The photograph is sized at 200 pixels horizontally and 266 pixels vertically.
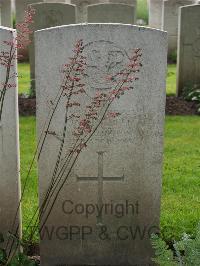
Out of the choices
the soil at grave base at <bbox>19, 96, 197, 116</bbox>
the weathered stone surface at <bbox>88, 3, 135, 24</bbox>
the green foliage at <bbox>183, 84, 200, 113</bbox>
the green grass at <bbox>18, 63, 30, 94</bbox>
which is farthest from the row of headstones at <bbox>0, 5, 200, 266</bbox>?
the weathered stone surface at <bbox>88, 3, 135, 24</bbox>

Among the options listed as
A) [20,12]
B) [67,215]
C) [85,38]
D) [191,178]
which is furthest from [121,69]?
[20,12]

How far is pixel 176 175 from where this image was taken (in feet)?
17.1

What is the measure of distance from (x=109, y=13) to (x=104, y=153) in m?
6.13

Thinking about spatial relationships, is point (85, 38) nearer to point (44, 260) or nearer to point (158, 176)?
point (158, 176)

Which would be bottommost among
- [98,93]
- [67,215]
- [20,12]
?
[67,215]

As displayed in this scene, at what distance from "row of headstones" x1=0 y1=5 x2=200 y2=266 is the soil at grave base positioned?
13.7ft

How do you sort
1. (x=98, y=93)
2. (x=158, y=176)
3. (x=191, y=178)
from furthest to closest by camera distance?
(x=191, y=178) < (x=158, y=176) < (x=98, y=93)

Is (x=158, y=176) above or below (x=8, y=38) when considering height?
below

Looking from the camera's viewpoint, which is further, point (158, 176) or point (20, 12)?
point (20, 12)

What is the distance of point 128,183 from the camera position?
345cm

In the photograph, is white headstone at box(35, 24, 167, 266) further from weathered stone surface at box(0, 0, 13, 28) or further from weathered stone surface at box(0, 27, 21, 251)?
weathered stone surface at box(0, 0, 13, 28)

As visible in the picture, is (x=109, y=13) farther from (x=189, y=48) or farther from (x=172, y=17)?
(x=172, y=17)

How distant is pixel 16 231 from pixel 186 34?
548 cm

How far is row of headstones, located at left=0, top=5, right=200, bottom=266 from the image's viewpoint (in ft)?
10.5
